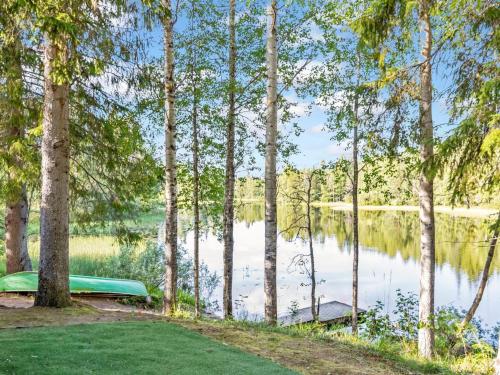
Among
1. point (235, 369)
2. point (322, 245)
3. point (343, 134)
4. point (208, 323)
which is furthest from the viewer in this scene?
point (322, 245)

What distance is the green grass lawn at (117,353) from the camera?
3500 mm

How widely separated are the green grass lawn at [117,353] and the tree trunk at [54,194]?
4.64 feet

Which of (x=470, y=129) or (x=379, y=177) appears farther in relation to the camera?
(x=379, y=177)

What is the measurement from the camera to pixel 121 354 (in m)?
4.00

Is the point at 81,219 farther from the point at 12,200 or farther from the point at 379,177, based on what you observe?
the point at 379,177

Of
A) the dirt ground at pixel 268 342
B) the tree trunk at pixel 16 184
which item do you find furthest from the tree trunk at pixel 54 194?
the tree trunk at pixel 16 184

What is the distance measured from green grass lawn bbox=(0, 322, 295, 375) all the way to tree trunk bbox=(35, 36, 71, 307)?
4.64ft

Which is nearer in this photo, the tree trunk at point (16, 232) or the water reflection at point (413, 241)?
the tree trunk at point (16, 232)

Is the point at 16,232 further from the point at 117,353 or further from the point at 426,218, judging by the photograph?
the point at 426,218

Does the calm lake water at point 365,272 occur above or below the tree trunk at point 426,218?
below

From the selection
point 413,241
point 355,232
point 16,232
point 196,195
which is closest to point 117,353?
point 196,195

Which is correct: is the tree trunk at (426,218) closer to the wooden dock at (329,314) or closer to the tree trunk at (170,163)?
the tree trunk at (170,163)

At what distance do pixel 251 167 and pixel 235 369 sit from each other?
729 cm

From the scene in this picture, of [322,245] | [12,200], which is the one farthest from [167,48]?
[322,245]
